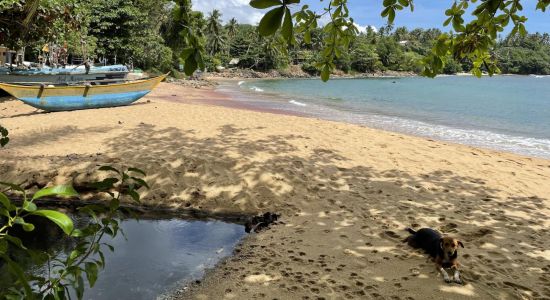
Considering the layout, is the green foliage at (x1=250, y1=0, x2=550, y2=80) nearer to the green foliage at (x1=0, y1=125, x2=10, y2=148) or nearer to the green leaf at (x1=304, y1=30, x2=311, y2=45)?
the green leaf at (x1=304, y1=30, x2=311, y2=45)

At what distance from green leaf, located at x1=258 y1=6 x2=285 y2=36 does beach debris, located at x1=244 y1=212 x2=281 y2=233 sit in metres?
4.18

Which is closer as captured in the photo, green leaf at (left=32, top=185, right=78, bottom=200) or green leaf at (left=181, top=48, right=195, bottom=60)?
green leaf at (left=32, top=185, right=78, bottom=200)

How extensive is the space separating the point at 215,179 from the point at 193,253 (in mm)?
2102

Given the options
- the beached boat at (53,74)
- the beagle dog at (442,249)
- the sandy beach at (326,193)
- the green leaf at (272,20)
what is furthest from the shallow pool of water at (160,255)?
the beached boat at (53,74)

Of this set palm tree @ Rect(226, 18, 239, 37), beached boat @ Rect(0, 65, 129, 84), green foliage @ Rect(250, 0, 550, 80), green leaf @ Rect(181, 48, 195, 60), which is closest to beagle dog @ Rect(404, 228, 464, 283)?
green foliage @ Rect(250, 0, 550, 80)

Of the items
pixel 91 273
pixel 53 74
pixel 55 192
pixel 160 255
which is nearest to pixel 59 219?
pixel 55 192

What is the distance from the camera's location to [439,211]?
567cm

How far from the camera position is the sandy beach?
383cm

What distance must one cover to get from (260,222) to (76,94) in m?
10.8

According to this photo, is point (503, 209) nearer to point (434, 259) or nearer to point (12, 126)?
point (434, 259)

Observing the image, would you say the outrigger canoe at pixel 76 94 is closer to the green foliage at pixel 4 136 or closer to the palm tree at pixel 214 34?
the green foliage at pixel 4 136

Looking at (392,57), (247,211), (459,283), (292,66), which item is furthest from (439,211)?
(392,57)

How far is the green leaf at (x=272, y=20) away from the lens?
131 centimetres

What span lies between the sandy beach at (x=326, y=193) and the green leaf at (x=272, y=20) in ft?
9.19
